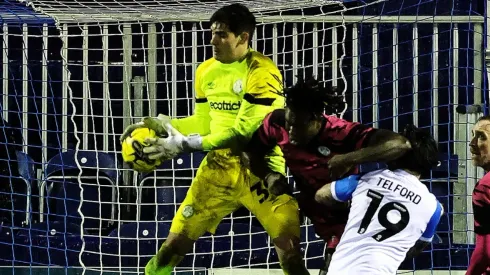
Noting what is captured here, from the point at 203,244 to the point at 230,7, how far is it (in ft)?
6.77

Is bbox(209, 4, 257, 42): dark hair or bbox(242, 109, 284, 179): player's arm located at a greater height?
bbox(209, 4, 257, 42): dark hair

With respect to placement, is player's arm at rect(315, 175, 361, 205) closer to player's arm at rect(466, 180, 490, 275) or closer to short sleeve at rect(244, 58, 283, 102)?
player's arm at rect(466, 180, 490, 275)

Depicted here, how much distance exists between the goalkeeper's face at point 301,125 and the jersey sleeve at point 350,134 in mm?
94

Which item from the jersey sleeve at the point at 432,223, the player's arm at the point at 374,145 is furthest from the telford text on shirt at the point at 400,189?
the player's arm at the point at 374,145

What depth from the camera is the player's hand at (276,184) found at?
5.67m

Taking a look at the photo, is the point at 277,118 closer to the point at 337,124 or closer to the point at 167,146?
the point at 337,124

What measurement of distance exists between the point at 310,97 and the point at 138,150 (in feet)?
3.59

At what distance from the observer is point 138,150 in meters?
5.99

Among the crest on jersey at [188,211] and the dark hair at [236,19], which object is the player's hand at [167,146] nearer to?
the crest on jersey at [188,211]

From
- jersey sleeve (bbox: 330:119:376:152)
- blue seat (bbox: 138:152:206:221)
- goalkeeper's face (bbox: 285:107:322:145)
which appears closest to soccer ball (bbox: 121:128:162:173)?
goalkeeper's face (bbox: 285:107:322:145)

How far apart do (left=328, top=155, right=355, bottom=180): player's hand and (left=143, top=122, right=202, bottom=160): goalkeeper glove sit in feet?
2.50

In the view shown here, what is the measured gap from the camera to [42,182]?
7.77 meters

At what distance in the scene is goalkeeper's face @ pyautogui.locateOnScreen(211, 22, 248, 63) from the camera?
5.95 meters

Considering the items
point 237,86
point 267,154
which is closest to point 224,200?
point 267,154
